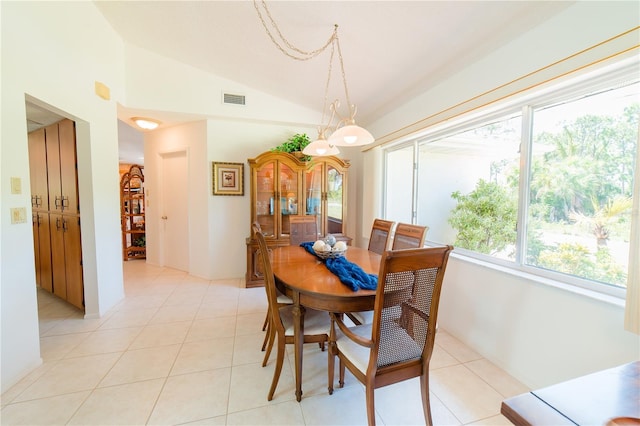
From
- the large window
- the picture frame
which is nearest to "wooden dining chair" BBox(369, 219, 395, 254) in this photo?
the large window

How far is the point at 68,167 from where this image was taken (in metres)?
2.54

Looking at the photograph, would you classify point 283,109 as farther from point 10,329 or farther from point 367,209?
point 10,329

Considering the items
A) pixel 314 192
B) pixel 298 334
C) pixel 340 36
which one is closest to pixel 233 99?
pixel 314 192

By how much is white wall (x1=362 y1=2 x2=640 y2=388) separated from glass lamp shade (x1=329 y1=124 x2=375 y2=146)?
1.04m

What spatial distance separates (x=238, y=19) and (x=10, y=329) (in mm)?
2978

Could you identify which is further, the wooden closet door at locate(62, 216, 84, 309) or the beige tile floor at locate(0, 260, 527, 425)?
the wooden closet door at locate(62, 216, 84, 309)

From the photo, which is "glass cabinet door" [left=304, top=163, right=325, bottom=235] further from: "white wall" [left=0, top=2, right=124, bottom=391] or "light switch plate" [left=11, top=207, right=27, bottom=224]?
"light switch plate" [left=11, top=207, right=27, bottom=224]

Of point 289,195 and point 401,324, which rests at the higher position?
point 289,195

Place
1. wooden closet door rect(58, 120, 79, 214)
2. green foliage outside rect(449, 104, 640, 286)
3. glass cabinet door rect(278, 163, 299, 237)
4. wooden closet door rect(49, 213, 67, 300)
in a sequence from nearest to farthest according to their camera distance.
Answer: green foliage outside rect(449, 104, 640, 286) → wooden closet door rect(58, 120, 79, 214) → wooden closet door rect(49, 213, 67, 300) → glass cabinet door rect(278, 163, 299, 237)

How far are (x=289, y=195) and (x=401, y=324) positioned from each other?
107 inches

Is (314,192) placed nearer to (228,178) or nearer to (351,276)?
(228,178)

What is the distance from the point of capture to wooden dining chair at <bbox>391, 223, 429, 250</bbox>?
2.08m

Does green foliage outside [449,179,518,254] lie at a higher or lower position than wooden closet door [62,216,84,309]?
higher

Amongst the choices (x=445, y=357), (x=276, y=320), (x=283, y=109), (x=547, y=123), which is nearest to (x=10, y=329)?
(x=276, y=320)
